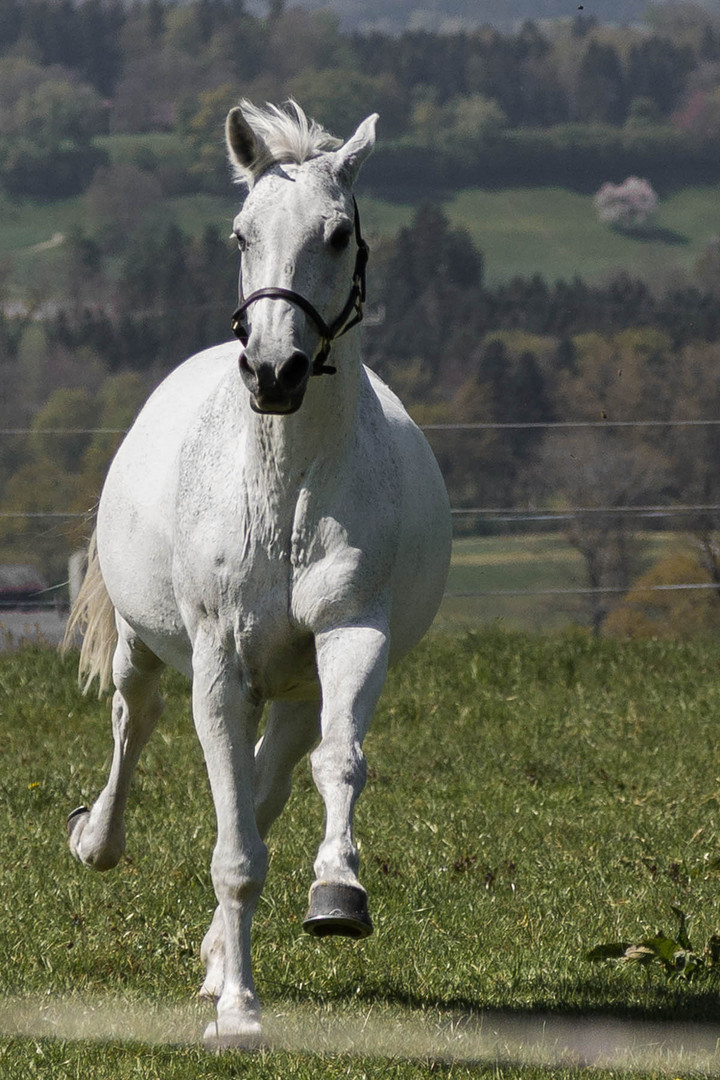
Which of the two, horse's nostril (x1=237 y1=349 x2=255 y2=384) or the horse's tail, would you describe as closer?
horse's nostril (x1=237 y1=349 x2=255 y2=384)

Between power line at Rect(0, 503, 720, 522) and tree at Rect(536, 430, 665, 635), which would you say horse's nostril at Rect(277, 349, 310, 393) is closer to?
power line at Rect(0, 503, 720, 522)

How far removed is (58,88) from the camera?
44906mm

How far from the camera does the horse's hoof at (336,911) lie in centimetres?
334

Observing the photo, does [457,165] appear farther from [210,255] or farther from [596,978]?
[596,978]

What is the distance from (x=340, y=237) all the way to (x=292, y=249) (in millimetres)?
158

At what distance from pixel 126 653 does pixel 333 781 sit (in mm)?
1794

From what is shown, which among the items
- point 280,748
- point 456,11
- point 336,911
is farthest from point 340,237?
point 456,11

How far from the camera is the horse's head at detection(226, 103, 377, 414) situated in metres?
3.45

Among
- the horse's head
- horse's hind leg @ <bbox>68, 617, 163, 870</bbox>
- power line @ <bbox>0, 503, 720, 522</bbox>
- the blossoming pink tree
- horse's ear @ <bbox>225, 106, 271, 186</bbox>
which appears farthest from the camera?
the blossoming pink tree

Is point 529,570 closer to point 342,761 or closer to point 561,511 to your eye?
point 561,511

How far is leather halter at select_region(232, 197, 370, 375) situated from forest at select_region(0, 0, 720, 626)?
2.15 ft

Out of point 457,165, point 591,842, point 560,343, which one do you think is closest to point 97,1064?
point 591,842

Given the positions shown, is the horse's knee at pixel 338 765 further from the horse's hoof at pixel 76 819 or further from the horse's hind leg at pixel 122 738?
the horse's hoof at pixel 76 819

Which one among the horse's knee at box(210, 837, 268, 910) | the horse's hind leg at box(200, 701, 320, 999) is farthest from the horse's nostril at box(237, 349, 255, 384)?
the horse's hind leg at box(200, 701, 320, 999)
